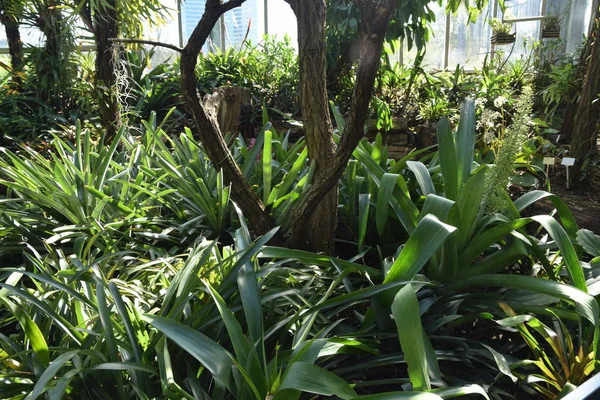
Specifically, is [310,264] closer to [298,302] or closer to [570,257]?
[298,302]

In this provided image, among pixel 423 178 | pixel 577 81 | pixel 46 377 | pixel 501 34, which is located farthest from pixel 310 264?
pixel 501 34

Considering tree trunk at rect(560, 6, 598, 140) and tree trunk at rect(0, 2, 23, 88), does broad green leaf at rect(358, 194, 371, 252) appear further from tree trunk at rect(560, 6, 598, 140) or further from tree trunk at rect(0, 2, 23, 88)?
tree trunk at rect(0, 2, 23, 88)

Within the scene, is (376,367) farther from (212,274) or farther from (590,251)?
(590,251)

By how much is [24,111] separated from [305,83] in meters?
4.23

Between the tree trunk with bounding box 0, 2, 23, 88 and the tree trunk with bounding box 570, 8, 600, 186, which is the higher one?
the tree trunk with bounding box 0, 2, 23, 88

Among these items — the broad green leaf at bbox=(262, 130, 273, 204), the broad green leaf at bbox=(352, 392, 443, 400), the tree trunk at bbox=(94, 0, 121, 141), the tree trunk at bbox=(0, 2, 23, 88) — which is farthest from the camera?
the tree trunk at bbox=(0, 2, 23, 88)

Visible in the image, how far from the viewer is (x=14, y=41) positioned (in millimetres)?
5547

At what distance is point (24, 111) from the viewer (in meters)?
5.01

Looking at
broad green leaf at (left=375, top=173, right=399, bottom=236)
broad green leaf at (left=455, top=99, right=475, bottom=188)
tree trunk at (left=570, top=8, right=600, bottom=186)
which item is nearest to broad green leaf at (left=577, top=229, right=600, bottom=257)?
broad green leaf at (left=455, top=99, right=475, bottom=188)

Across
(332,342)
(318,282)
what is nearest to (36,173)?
(318,282)

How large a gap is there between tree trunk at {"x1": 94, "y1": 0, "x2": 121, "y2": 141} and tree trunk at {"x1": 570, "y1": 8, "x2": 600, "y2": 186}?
3035mm

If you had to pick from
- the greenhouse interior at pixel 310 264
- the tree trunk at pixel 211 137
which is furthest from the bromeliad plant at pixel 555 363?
the tree trunk at pixel 211 137

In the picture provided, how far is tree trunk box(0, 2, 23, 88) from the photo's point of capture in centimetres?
519

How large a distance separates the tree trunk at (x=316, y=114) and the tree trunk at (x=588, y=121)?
1.89 meters
